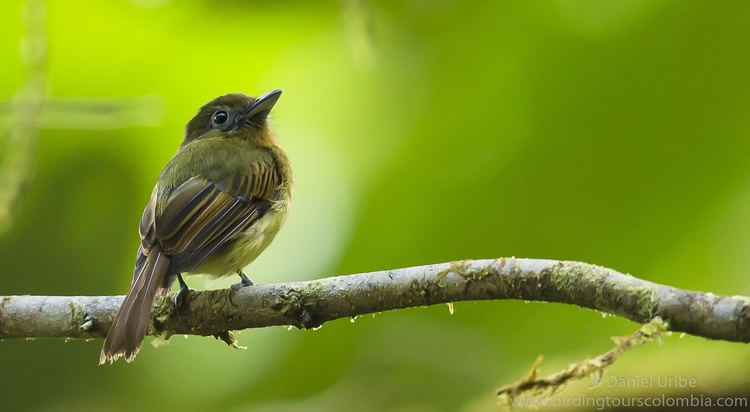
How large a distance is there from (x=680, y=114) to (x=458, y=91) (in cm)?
120

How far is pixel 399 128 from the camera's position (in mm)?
5285

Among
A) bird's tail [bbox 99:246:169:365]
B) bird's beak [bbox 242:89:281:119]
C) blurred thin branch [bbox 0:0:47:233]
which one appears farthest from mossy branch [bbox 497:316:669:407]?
bird's beak [bbox 242:89:281:119]

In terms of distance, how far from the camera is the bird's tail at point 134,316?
10.2 ft

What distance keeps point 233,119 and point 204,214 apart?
117 cm

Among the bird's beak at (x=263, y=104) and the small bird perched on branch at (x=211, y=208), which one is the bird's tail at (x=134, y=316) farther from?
the bird's beak at (x=263, y=104)

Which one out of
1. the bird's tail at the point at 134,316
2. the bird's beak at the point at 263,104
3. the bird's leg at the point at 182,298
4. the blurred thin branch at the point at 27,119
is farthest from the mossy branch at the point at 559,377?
the bird's beak at the point at 263,104

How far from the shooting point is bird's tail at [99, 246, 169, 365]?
311cm

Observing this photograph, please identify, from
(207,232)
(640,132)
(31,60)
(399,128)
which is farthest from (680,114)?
(31,60)

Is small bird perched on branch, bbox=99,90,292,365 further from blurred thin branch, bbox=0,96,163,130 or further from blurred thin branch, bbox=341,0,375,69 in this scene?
blurred thin branch, bbox=341,0,375,69

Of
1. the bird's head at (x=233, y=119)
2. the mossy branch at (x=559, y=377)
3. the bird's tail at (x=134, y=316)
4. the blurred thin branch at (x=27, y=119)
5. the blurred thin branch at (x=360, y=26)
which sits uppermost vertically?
the blurred thin branch at (x=360, y=26)

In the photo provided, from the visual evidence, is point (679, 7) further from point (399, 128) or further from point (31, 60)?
point (31, 60)

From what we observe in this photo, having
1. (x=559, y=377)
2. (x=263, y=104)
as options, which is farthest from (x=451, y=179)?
(x=559, y=377)

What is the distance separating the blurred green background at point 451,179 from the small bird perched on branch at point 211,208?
34 centimetres

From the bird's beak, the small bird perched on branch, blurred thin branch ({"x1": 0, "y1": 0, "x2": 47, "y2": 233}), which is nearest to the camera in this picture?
the small bird perched on branch
